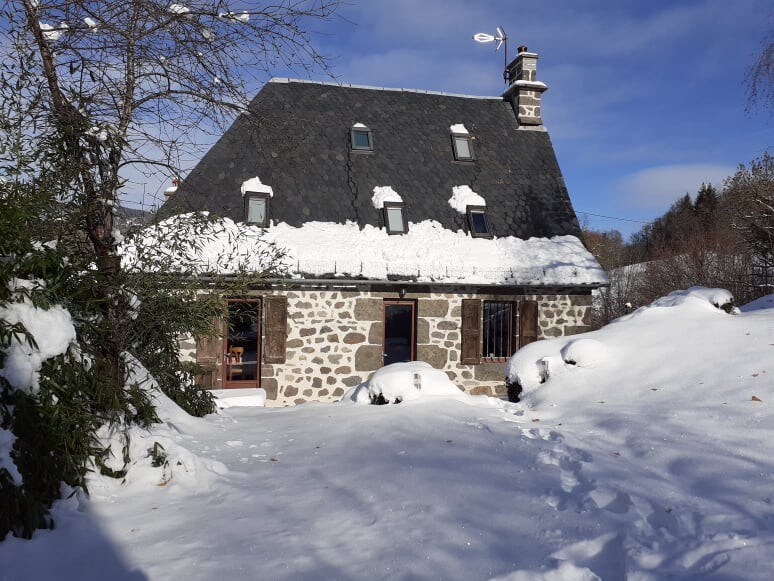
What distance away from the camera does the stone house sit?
874 centimetres

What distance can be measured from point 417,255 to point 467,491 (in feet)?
20.4

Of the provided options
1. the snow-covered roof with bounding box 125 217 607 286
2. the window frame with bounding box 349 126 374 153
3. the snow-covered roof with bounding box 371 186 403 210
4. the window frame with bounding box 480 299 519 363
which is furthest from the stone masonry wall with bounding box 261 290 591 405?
the window frame with bounding box 349 126 374 153

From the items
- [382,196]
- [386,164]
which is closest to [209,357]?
[382,196]

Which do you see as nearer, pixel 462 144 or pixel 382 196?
pixel 382 196

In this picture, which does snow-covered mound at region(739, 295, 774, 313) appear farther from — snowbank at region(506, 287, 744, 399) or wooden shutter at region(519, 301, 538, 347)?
wooden shutter at region(519, 301, 538, 347)

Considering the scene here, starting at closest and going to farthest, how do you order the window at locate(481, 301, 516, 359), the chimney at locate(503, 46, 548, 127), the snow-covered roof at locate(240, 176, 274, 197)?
the snow-covered roof at locate(240, 176, 274, 197) → the window at locate(481, 301, 516, 359) → the chimney at locate(503, 46, 548, 127)

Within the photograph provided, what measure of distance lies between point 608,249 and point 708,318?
2592cm

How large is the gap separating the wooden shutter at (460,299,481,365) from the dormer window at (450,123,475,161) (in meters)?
3.27

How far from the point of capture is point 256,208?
8992 millimetres

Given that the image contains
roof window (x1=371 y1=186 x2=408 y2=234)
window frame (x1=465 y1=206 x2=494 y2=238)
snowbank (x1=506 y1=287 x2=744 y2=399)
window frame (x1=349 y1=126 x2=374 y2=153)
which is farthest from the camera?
window frame (x1=349 y1=126 x2=374 y2=153)

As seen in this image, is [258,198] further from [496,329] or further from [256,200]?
[496,329]

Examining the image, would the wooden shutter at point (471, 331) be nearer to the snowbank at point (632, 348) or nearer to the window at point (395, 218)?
the window at point (395, 218)

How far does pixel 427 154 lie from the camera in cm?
1066

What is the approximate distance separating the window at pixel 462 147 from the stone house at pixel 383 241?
1.0 inches
